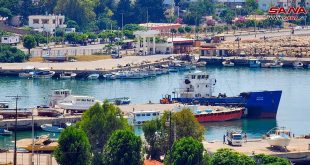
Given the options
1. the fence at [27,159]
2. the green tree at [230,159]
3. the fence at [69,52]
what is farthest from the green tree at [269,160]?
the fence at [69,52]

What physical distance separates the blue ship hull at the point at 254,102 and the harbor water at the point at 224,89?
11.3 inches

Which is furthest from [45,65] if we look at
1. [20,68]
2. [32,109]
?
[32,109]

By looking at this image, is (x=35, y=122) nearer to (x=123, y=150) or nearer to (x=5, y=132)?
(x=5, y=132)

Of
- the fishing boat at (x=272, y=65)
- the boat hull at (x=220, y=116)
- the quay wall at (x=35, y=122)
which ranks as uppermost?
the quay wall at (x=35, y=122)

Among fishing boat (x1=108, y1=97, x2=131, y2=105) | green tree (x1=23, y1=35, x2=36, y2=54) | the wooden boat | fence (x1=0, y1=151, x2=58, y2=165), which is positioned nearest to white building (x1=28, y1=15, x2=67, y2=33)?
green tree (x1=23, y1=35, x2=36, y2=54)

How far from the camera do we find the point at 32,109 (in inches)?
1124

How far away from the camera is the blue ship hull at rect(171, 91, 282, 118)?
98.6 ft

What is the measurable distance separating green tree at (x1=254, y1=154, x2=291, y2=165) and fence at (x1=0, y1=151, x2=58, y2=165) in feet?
9.97

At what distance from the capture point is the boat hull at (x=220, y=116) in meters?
28.8

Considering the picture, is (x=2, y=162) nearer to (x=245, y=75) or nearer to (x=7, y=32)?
(x=245, y=75)

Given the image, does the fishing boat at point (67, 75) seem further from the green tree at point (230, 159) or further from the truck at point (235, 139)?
the green tree at point (230, 159)

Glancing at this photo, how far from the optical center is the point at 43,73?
39.5 m
